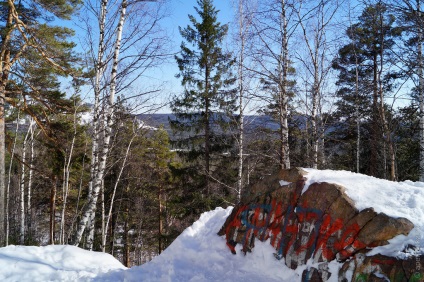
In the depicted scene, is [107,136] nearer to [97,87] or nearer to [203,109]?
[97,87]

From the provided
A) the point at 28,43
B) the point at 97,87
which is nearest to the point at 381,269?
the point at 97,87

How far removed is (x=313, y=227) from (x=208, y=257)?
2.13 metres

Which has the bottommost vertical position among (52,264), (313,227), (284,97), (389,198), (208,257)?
(52,264)

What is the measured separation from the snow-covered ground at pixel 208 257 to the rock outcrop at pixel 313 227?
0.11 meters

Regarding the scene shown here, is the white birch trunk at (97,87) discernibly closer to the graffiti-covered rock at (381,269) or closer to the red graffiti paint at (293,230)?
the red graffiti paint at (293,230)

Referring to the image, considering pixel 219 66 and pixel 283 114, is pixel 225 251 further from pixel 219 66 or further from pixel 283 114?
pixel 219 66

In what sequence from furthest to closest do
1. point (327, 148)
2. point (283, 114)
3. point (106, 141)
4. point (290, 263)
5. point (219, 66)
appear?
point (327, 148), point (219, 66), point (283, 114), point (106, 141), point (290, 263)

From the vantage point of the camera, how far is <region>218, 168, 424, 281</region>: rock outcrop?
3184 mm

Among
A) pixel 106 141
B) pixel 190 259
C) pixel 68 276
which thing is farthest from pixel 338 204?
pixel 106 141

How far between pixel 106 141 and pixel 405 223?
5.68 meters

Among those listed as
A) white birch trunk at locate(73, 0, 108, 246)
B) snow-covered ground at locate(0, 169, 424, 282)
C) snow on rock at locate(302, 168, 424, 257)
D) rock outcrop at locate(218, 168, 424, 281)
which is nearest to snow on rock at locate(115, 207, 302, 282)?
snow-covered ground at locate(0, 169, 424, 282)

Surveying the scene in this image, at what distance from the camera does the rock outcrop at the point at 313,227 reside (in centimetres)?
318

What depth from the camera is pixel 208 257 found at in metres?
5.25

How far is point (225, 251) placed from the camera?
5.24 m
